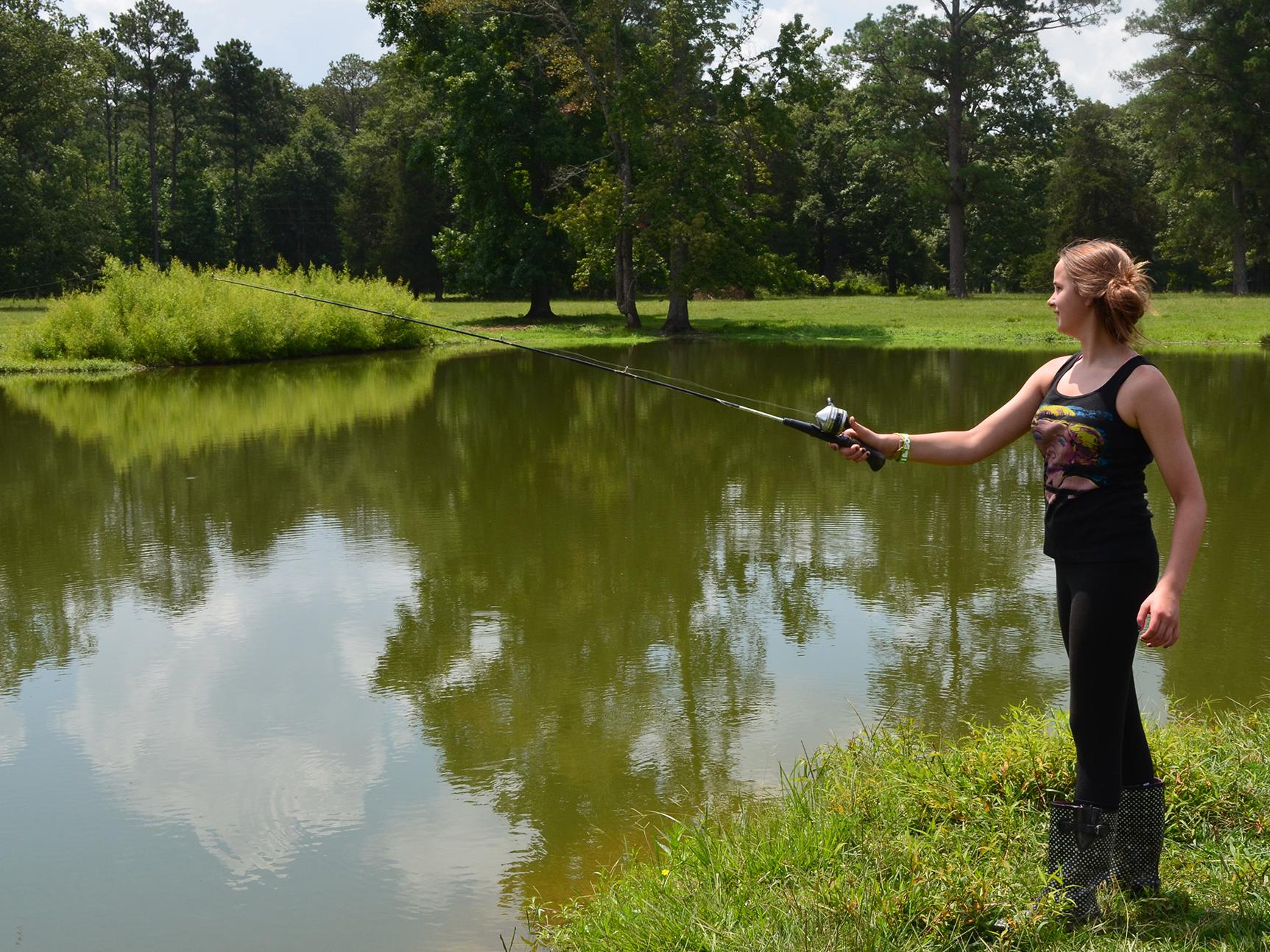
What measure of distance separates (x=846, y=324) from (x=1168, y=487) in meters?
30.6

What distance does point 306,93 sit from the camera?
77.6m

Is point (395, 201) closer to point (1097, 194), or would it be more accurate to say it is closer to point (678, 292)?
point (678, 292)

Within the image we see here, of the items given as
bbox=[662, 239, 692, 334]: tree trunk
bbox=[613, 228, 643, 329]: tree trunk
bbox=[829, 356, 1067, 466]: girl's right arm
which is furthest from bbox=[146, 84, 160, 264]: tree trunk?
bbox=[829, 356, 1067, 466]: girl's right arm

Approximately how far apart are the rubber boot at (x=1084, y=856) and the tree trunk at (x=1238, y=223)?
145 feet

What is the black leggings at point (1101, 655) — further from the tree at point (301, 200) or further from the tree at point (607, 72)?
the tree at point (301, 200)

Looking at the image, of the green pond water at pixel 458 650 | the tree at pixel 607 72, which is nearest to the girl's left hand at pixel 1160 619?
the green pond water at pixel 458 650

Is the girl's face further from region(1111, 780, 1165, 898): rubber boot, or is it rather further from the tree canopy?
the tree canopy

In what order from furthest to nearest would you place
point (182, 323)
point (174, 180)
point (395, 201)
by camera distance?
point (174, 180) → point (395, 201) → point (182, 323)

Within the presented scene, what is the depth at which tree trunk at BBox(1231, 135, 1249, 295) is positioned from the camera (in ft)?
141

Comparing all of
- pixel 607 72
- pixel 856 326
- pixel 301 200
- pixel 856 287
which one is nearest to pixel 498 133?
pixel 607 72

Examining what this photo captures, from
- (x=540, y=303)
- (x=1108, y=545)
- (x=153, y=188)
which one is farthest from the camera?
(x=153, y=188)

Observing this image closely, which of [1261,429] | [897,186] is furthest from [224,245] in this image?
[1261,429]

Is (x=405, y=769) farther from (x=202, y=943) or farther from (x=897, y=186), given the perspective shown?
(x=897, y=186)

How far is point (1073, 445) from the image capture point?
10.5ft
